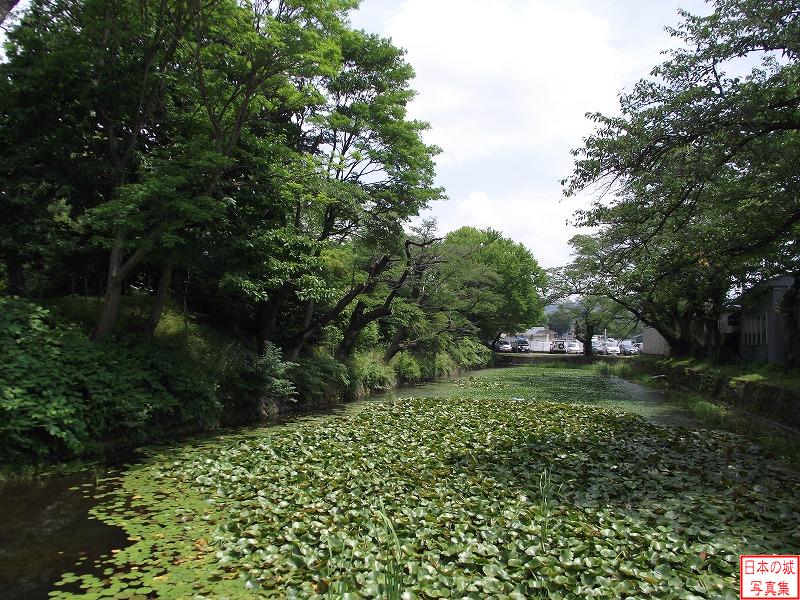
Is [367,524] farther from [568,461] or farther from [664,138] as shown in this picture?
[664,138]

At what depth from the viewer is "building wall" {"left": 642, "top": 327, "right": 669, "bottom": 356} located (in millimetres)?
34656

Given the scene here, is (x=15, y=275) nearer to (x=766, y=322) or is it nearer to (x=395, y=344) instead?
(x=395, y=344)

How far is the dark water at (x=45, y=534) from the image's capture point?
4.52 meters

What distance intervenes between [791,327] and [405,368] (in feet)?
46.8

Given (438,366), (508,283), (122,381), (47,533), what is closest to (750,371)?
(438,366)

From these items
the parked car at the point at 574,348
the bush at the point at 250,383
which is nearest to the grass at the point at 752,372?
the bush at the point at 250,383

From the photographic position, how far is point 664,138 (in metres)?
8.74

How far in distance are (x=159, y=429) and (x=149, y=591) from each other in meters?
6.31

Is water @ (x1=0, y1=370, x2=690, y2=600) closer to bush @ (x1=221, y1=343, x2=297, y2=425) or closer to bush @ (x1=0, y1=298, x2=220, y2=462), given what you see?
bush @ (x1=0, y1=298, x2=220, y2=462)

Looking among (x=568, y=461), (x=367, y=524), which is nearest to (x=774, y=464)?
(x=568, y=461)

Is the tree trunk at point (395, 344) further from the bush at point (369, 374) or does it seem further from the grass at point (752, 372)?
the grass at point (752, 372)

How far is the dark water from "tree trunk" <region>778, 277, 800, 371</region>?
17181mm

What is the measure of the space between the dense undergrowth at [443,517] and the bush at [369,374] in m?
7.88

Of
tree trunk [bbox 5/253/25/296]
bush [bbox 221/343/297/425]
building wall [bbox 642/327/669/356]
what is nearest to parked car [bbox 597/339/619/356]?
building wall [bbox 642/327/669/356]
